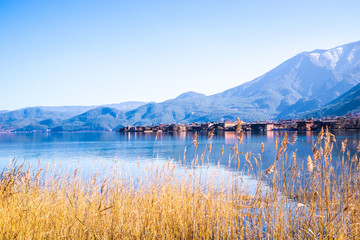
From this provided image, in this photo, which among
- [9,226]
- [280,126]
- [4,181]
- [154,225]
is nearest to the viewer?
[9,226]

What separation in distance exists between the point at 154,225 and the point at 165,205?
18.0 inches

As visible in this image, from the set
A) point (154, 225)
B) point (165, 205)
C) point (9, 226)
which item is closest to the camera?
point (9, 226)

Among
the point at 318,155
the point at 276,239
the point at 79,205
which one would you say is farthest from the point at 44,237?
the point at 318,155

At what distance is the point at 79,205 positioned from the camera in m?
5.48

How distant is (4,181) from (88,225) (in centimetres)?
248

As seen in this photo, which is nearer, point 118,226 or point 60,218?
point 118,226

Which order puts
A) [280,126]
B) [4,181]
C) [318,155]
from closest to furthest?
[318,155], [4,181], [280,126]

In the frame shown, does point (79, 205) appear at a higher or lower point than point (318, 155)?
lower

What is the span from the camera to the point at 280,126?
11138 cm

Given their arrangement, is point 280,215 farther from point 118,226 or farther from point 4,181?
point 4,181

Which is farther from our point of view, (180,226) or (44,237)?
(180,226)

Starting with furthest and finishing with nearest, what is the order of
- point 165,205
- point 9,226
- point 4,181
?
1. point 4,181
2. point 165,205
3. point 9,226

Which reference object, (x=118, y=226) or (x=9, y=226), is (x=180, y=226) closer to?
(x=118, y=226)

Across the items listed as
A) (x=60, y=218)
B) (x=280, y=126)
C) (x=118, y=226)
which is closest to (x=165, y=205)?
(x=118, y=226)
